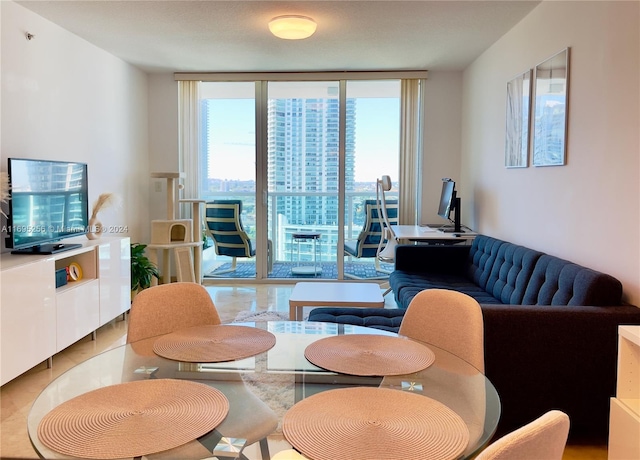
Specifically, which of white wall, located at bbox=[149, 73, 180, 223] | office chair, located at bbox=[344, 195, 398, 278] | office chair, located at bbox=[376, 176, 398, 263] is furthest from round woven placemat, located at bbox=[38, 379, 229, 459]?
white wall, located at bbox=[149, 73, 180, 223]

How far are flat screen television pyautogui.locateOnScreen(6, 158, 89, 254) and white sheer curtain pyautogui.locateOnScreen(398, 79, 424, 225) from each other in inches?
136

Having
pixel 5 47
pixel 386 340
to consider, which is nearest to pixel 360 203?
pixel 5 47

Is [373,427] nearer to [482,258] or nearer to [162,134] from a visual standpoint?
[482,258]

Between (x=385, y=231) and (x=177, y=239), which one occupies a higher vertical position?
(x=385, y=231)

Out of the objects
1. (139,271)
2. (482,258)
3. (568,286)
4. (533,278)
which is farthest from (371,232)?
(568,286)

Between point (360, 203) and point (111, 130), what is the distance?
9.42 ft

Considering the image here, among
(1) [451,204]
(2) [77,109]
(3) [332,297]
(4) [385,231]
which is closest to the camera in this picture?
(3) [332,297]

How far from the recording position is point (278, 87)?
19.6 feet

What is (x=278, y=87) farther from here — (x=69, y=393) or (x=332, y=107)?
(x=69, y=393)

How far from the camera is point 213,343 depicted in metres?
1.80

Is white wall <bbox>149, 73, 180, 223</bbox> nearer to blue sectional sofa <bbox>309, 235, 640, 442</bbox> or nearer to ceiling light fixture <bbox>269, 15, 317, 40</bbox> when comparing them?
ceiling light fixture <bbox>269, 15, 317, 40</bbox>

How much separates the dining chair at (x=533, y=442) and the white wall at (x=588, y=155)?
5.87 ft

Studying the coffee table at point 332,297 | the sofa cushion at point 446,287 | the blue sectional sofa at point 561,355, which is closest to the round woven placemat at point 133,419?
the blue sectional sofa at point 561,355

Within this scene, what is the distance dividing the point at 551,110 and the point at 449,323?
199 cm
